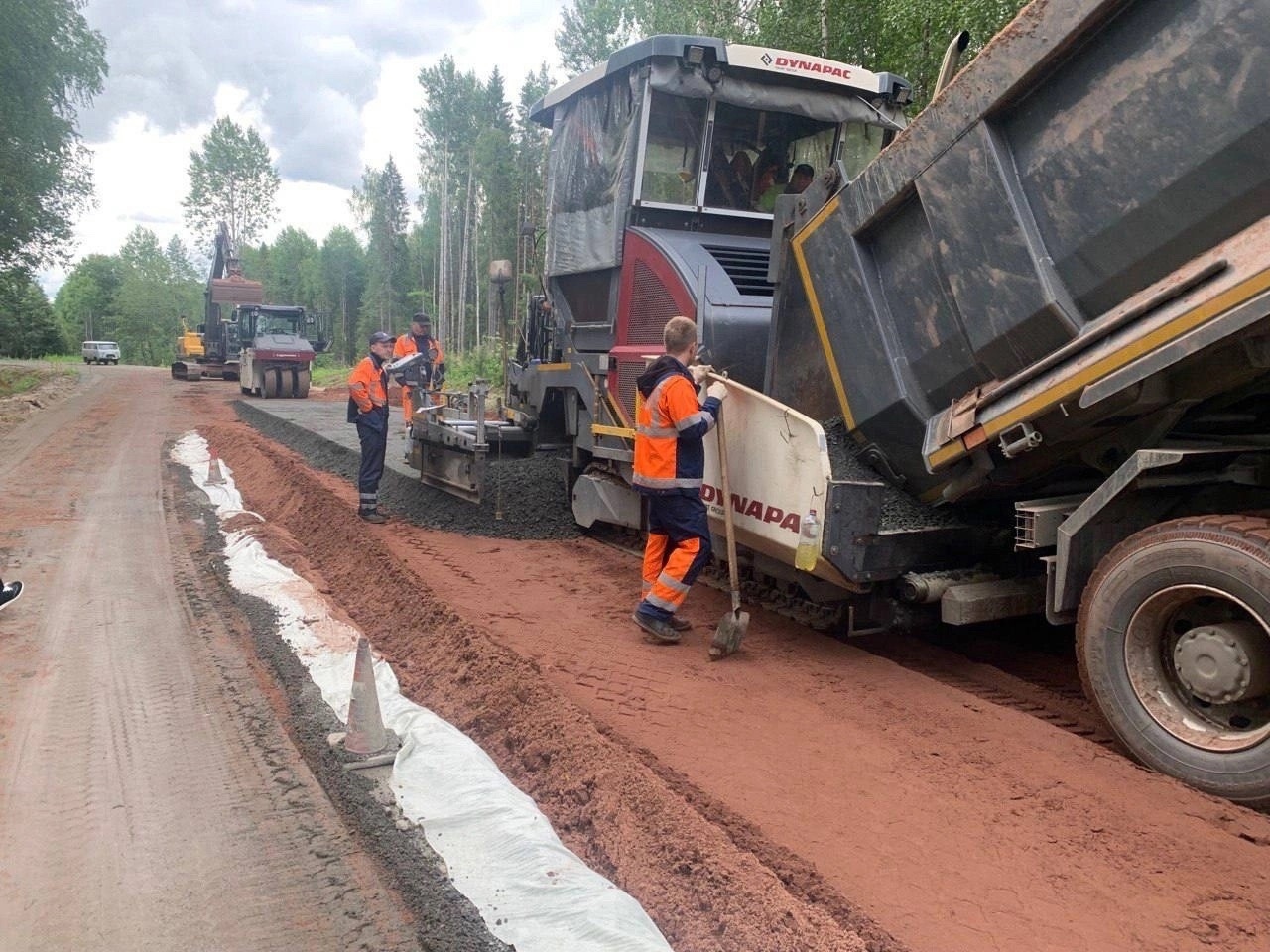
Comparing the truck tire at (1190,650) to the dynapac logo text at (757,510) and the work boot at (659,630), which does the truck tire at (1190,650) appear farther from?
the work boot at (659,630)

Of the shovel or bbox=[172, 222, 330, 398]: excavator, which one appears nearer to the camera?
the shovel

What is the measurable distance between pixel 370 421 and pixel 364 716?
4.81 m

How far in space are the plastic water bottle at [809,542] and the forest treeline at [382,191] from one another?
3795mm

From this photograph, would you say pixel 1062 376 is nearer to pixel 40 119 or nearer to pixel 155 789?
pixel 155 789

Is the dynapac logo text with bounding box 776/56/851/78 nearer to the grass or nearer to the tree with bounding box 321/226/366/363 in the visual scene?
the grass

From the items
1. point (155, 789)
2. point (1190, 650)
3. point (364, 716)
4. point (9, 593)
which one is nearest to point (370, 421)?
point (9, 593)

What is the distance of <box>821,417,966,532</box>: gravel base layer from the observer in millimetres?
4285

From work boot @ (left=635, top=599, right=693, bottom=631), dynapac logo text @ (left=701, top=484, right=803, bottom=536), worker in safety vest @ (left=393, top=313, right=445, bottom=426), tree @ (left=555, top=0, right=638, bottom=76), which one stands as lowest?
work boot @ (left=635, top=599, right=693, bottom=631)

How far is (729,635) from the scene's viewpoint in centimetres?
457

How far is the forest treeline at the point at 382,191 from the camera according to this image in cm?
1484

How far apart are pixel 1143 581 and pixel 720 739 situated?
1.63 m

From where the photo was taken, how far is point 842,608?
4.79 meters

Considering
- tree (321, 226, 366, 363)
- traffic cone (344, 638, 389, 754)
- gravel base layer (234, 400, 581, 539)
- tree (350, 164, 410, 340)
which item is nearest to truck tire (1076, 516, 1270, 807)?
traffic cone (344, 638, 389, 754)

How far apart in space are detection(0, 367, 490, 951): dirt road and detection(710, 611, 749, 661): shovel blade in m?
2.01
